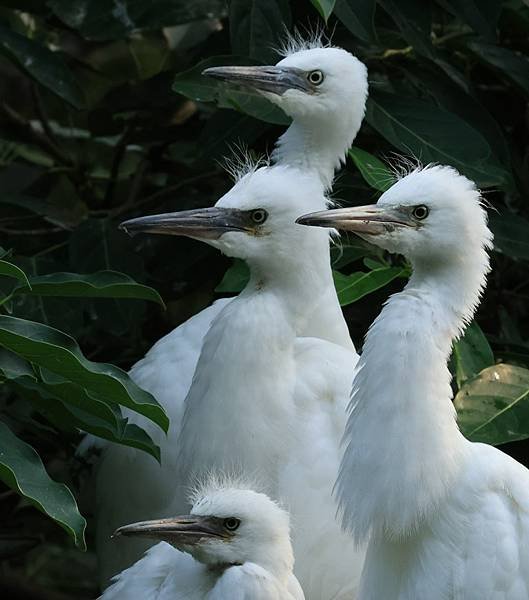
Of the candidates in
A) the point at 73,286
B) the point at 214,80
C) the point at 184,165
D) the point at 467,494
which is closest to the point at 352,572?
the point at 467,494

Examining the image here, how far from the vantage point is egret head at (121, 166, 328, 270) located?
396 centimetres

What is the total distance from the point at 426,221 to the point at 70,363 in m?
0.86

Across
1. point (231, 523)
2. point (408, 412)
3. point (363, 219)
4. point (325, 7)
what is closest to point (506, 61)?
point (325, 7)

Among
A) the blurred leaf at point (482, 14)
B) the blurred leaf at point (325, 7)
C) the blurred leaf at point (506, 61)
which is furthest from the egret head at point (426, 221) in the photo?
the blurred leaf at point (506, 61)

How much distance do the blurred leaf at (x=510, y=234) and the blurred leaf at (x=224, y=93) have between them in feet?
2.32

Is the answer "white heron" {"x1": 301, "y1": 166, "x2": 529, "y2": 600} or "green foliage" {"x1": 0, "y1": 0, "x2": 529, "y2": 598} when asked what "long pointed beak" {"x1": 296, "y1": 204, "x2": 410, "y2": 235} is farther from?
"green foliage" {"x1": 0, "y1": 0, "x2": 529, "y2": 598}

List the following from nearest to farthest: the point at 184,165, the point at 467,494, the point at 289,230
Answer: the point at 467,494 < the point at 289,230 < the point at 184,165

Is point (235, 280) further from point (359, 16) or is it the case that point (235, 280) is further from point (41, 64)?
point (41, 64)

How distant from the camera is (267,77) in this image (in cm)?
447

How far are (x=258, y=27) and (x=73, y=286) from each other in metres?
1.30

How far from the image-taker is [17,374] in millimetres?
3572

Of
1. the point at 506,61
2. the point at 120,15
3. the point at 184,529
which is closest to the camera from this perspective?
the point at 184,529

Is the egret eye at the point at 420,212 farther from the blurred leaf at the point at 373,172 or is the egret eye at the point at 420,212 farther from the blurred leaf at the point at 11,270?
the blurred leaf at the point at 11,270

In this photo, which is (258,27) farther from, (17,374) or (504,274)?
(17,374)
